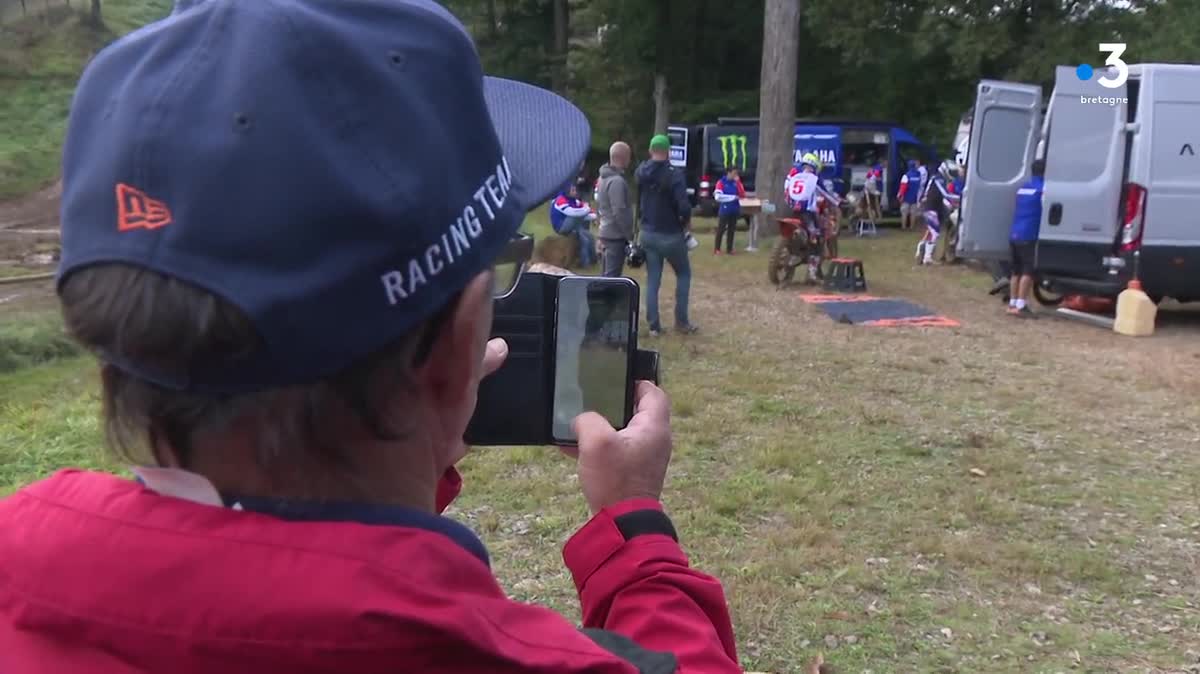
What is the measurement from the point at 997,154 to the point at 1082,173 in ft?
3.44

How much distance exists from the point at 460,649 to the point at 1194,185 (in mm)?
9802

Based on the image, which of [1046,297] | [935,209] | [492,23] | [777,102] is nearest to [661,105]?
[492,23]

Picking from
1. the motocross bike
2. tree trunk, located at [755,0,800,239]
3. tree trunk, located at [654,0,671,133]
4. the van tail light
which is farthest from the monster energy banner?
the van tail light

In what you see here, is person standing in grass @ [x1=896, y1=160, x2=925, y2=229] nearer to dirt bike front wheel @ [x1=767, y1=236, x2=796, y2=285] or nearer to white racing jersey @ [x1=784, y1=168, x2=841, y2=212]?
white racing jersey @ [x1=784, y1=168, x2=841, y2=212]

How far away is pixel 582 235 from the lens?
13.0 metres

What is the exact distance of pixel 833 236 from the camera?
13.8 metres

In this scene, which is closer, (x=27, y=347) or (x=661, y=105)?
(x=27, y=347)

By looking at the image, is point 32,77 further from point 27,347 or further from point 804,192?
point 804,192

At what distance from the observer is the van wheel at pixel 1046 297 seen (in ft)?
36.0

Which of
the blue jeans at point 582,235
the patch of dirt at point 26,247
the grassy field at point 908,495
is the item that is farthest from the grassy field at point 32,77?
the grassy field at point 908,495

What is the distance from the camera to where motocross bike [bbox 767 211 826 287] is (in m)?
12.6

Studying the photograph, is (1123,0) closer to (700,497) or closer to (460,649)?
(700,497)

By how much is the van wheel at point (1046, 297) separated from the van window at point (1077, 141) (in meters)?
1.66

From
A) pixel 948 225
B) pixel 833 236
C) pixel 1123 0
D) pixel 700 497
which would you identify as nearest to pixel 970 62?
pixel 1123 0
